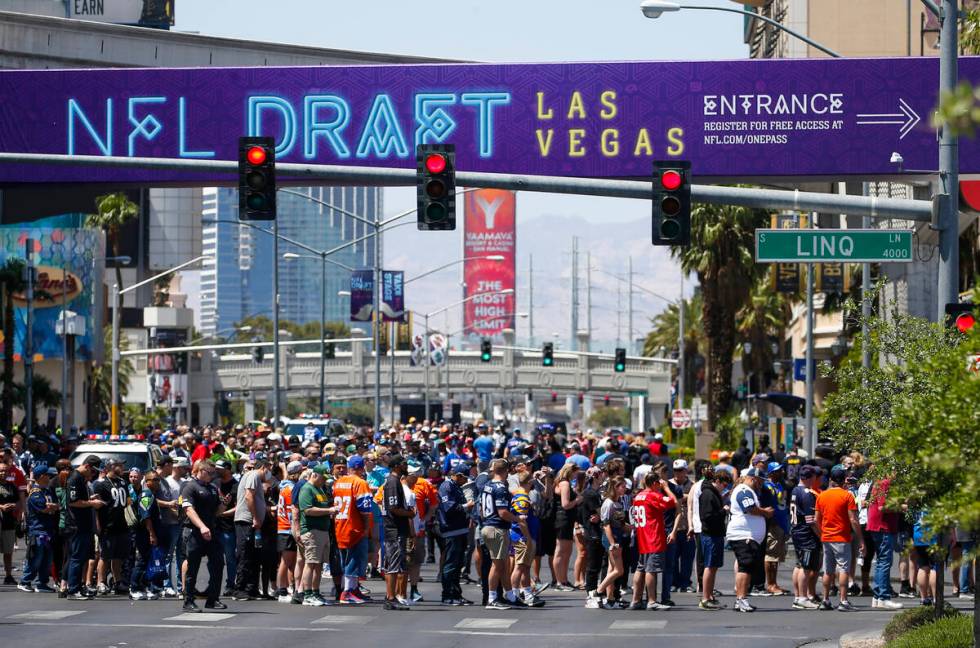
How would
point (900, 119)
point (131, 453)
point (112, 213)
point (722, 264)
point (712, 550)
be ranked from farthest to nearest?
point (112, 213) < point (722, 264) < point (900, 119) < point (131, 453) < point (712, 550)

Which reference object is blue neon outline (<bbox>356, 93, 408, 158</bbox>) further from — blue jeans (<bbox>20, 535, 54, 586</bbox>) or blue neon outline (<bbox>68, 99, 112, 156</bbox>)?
blue jeans (<bbox>20, 535, 54, 586</bbox>)

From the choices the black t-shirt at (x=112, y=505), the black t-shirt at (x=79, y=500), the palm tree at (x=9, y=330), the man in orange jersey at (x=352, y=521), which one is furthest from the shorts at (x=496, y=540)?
the palm tree at (x=9, y=330)

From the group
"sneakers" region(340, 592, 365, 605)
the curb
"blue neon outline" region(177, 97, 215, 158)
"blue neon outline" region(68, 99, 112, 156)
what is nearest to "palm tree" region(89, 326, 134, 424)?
"blue neon outline" region(68, 99, 112, 156)

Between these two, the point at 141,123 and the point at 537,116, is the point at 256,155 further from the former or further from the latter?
the point at 141,123

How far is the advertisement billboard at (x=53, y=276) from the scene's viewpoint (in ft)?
195

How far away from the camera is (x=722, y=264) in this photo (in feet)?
178

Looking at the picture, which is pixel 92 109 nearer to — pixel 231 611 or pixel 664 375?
pixel 231 611

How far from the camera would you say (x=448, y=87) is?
31.1 metres

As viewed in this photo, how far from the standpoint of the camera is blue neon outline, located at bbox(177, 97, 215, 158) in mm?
31906

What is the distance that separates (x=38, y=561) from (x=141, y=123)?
12420mm

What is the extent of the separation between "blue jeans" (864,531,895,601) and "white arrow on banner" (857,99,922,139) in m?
12.1

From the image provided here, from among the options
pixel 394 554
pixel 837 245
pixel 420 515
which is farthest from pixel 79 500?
pixel 837 245

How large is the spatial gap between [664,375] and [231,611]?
92043mm

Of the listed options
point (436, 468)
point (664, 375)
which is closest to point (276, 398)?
point (436, 468)
